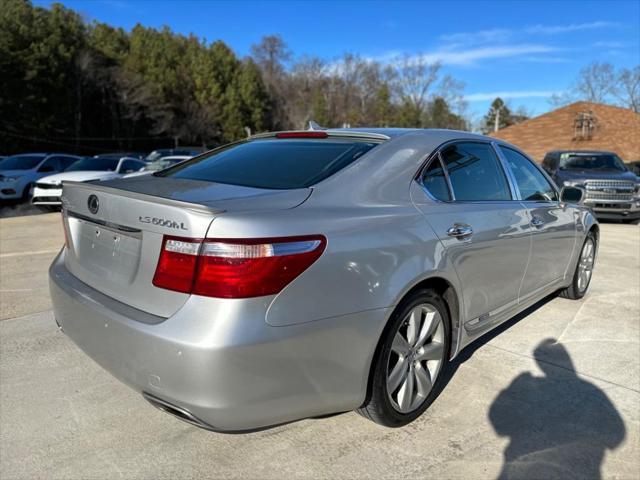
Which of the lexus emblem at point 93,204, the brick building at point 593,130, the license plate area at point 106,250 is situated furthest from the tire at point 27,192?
the brick building at point 593,130

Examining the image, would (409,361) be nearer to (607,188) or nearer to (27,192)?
(607,188)

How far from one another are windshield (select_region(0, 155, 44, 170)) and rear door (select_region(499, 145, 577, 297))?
14.6m

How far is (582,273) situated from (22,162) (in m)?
15.2

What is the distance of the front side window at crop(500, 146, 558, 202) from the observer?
12.8 ft

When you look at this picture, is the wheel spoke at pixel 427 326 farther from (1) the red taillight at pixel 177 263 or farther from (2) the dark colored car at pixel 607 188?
(2) the dark colored car at pixel 607 188

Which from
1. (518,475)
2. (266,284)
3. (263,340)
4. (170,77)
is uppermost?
(170,77)

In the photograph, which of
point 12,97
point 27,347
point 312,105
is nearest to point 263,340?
point 27,347

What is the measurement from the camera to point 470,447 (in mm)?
2572

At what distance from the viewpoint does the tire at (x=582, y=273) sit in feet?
16.3

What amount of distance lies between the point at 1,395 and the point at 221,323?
1966mm

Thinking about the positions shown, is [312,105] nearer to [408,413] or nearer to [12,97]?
[12,97]

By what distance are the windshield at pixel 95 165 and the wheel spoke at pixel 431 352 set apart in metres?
13.5

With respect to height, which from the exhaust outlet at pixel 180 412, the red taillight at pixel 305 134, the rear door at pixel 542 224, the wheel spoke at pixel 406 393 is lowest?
the wheel spoke at pixel 406 393

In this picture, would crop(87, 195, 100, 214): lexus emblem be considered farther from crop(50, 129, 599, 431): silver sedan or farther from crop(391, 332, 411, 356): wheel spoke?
crop(391, 332, 411, 356): wheel spoke
